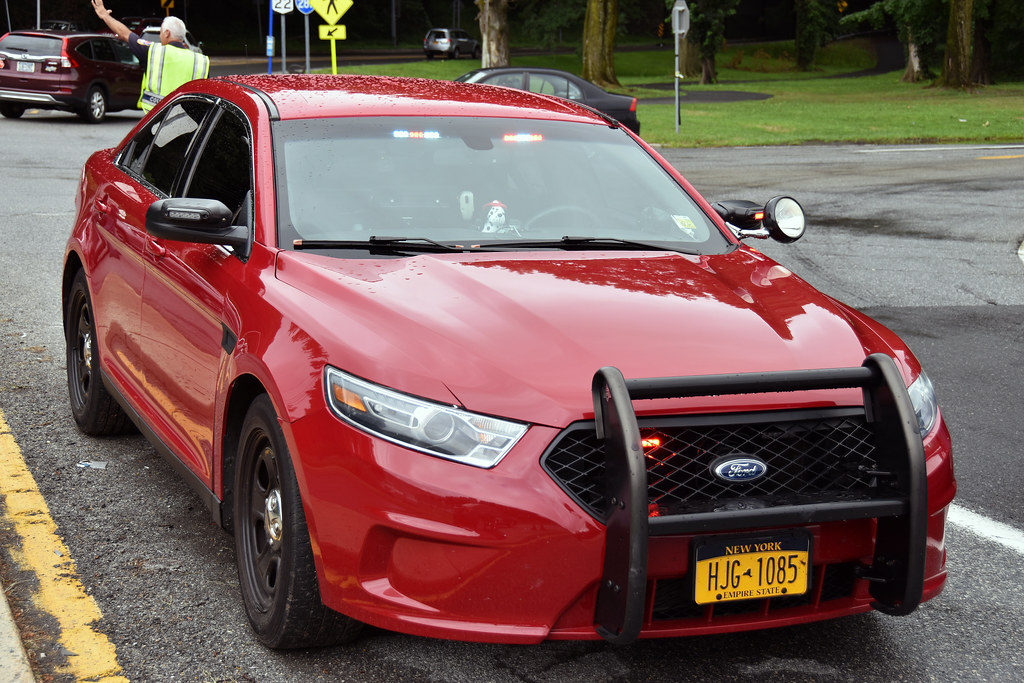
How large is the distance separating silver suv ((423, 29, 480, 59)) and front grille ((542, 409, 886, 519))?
190 feet

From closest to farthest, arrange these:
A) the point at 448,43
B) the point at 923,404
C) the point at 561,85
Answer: the point at 923,404 → the point at 561,85 → the point at 448,43

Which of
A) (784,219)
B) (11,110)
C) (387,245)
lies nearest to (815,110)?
(11,110)

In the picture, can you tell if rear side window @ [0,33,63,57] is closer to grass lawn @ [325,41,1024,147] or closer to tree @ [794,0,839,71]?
grass lawn @ [325,41,1024,147]

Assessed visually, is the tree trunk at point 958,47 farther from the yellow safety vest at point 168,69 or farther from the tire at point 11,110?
the yellow safety vest at point 168,69

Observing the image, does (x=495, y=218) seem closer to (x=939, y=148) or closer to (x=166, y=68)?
(x=166, y=68)

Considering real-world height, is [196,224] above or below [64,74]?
below

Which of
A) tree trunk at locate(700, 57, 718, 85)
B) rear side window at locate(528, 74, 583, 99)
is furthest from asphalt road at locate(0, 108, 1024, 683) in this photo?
tree trunk at locate(700, 57, 718, 85)

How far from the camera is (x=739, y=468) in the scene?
3.09 meters

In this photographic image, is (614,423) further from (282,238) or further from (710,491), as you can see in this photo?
(282,238)

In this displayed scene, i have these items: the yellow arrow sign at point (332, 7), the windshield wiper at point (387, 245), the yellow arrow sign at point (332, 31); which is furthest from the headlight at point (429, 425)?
the yellow arrow sign at point (332, 31)

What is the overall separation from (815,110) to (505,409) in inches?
1271

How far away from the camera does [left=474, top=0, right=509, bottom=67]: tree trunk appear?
131ft

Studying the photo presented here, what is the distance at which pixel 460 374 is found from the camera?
10.3 feet

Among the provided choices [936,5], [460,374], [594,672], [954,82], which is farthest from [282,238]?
[936,5]
